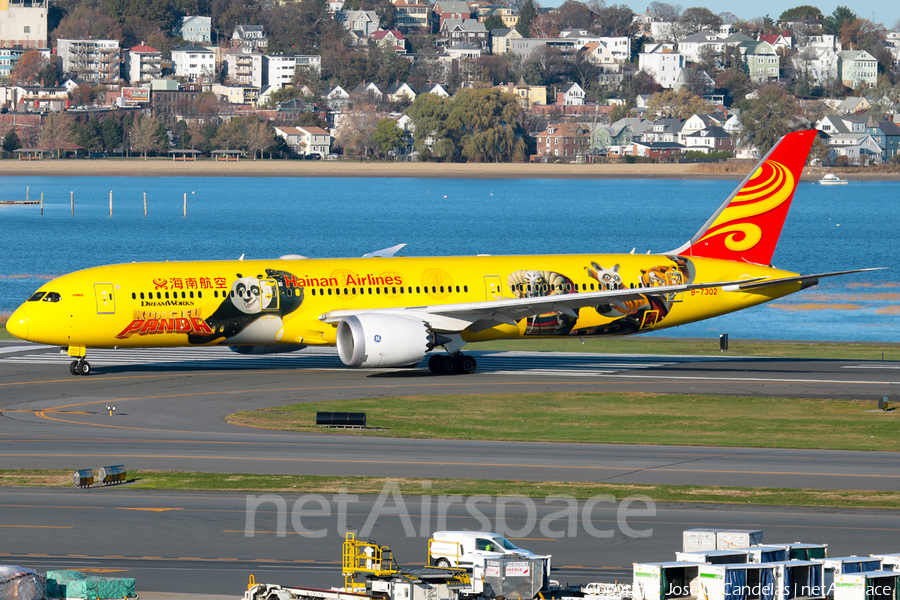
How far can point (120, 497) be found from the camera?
3253 cm

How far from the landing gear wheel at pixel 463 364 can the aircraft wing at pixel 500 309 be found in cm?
171

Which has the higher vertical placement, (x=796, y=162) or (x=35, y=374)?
(x=796, y=162)

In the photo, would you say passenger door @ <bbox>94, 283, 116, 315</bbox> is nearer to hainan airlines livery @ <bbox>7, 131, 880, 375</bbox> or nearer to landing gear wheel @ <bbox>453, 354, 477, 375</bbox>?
hainan airlines livery @ <bbox>7, 131, 880, 375</bbox>

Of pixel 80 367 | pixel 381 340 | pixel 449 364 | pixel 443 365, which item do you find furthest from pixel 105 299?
pixel 449 364

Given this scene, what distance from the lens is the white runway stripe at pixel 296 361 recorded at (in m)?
58.4

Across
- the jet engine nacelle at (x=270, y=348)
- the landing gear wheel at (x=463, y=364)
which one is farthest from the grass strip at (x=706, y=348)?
the jet engine nacelle at (x=270, y=348)

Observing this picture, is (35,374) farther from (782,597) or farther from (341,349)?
(782,597)

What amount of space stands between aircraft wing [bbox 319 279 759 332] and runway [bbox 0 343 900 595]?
245 centimetres

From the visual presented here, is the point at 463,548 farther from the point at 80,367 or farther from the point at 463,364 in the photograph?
the point at 80,367

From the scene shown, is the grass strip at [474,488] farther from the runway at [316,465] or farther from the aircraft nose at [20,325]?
the aircraft nose at [20,325]

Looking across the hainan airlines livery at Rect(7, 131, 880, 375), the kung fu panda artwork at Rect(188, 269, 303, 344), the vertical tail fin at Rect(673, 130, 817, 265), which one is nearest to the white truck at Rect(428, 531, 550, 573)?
the hainan airlines livery at Rect(7, 131, 880, 375)

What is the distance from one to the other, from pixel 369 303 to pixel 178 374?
861 cm

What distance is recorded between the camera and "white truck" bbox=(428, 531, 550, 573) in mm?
24000

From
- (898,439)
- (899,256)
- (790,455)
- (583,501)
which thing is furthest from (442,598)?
(899,256)
